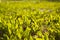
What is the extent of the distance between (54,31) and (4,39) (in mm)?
1090

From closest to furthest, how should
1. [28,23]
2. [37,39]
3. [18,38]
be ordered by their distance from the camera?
[37,39], [18,38], [28,23]

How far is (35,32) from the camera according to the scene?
400 cm

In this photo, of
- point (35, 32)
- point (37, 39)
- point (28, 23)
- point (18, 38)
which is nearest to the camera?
point (37, 39)

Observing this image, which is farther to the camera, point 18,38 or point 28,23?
point 28,23

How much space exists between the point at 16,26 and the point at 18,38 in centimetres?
43

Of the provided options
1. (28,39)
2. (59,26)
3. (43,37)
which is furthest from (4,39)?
(59,26)

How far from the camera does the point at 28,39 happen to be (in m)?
3.59

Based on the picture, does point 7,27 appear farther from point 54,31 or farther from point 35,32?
point 54,31

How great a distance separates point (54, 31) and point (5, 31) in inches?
44.2

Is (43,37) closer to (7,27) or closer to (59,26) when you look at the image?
(59,26)

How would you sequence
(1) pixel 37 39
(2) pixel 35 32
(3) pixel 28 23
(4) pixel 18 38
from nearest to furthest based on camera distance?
(1) pixel 37 39, (4) pixel 18 38, (2) pixel 35 32, (3) pixel 28 23

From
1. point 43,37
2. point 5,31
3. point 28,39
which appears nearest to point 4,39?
point 5,31

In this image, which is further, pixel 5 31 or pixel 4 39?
pixel 5 31

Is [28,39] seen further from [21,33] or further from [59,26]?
[59,26]
